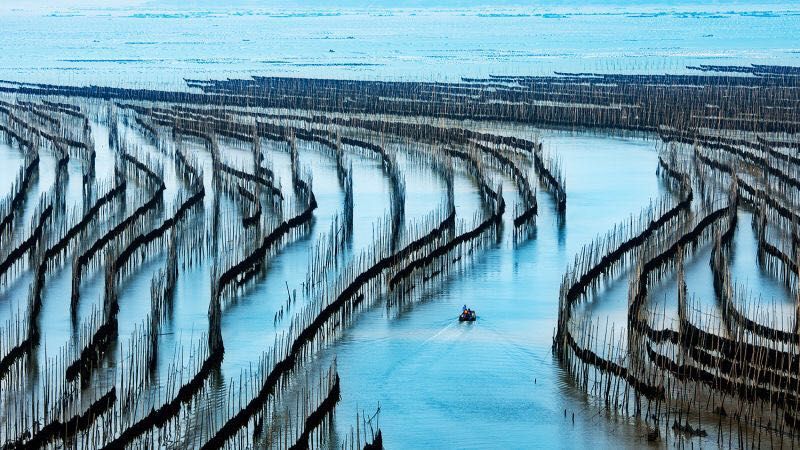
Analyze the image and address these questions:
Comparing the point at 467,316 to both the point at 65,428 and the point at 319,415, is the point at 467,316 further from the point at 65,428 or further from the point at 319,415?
the point at 65,428

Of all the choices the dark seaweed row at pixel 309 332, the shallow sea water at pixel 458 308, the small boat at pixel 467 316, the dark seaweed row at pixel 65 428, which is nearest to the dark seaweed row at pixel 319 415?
the shallow sea water at pixel 458 308

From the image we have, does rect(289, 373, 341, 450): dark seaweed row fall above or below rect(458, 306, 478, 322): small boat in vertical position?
below

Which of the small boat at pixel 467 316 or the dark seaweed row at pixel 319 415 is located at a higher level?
the small boat at pixel 467 316

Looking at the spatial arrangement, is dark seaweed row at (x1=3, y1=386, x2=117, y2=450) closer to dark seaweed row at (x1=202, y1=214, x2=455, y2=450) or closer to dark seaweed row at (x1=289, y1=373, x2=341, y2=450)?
dark seaweed row at (x1=202, y1=214, x2=455, y2=450)

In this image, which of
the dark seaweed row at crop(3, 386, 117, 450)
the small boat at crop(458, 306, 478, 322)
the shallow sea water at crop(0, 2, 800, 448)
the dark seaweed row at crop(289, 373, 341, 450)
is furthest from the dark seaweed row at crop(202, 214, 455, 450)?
the small boat at crop(458, 306, 478, 322)

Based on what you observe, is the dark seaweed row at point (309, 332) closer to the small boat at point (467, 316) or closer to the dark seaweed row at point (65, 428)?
the dark seaweed row at point (65, 428)

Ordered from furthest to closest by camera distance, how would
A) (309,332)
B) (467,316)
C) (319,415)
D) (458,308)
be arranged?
(458,308)
(467,316)
(309,332)
(319,415)

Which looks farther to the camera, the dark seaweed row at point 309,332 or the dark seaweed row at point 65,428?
the dark seaweed row at point 309,332

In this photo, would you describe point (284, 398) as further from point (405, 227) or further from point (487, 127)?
point (487, 127)

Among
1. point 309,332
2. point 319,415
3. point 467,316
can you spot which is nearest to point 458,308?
point 467,316

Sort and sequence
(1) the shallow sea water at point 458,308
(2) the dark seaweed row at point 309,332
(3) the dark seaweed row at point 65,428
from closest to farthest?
(3) the dark seaweed row at point 65,428 → (2) the dark seaweed row at point 309,332 → (1) the shallow sea water at point 458,308

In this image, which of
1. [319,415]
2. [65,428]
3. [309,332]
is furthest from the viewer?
[309,332]

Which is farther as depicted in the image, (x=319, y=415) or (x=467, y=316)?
(x=467, y=316)
